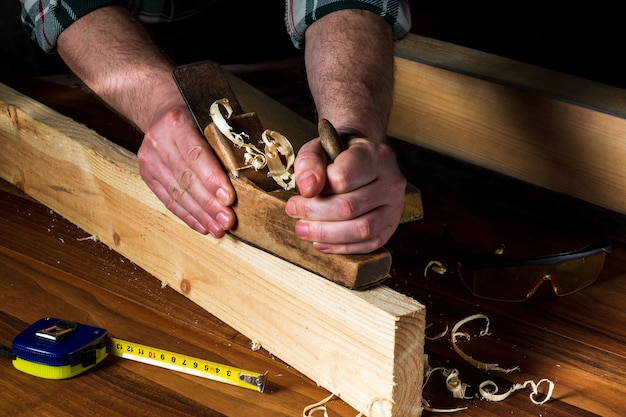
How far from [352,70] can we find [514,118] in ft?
1.68

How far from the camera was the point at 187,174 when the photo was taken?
4.39 feet

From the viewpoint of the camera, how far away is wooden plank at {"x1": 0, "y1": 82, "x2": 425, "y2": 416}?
1157 mm

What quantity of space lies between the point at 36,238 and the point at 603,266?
43.1 inches

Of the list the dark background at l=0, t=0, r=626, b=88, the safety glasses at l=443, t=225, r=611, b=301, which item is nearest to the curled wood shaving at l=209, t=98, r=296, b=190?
the safety glasses at l=443, t=225, r=611, b=301

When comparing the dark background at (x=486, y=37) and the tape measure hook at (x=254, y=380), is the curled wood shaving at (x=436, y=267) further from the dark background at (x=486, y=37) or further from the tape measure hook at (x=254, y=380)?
the dark background at (x=486, y=37)

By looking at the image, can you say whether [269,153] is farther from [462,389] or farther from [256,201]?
[462,389]

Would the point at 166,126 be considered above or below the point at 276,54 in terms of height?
above

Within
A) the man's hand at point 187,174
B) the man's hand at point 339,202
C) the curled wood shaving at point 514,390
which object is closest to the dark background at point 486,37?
the man's hand at point 187,174

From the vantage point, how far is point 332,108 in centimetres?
150

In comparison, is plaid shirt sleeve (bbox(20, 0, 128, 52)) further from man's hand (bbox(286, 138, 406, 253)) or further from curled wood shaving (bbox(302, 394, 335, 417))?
curled wood shaving (bbox(302, 394, 335, 417))

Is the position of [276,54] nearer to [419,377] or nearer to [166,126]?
[166,126]

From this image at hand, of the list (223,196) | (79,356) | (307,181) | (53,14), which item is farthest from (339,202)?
(53,14)

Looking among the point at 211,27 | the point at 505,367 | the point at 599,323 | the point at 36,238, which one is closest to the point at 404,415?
the point at 505,367

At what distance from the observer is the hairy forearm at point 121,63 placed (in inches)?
60.2
